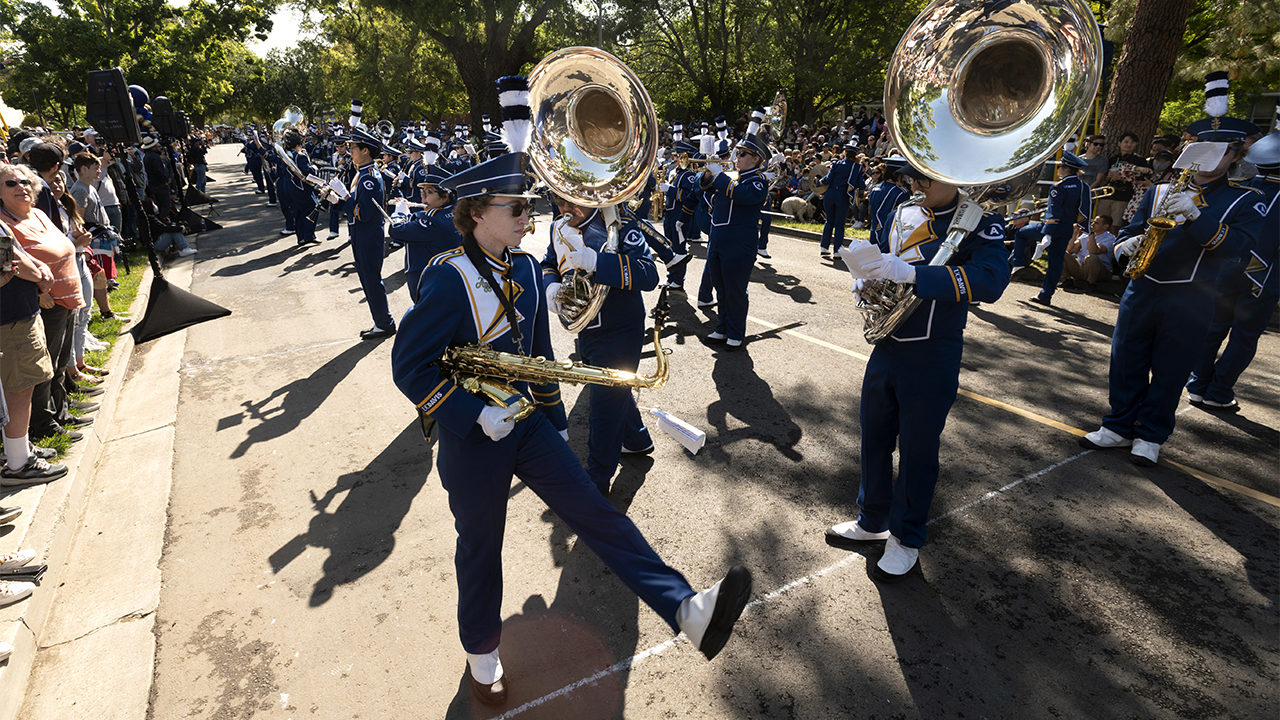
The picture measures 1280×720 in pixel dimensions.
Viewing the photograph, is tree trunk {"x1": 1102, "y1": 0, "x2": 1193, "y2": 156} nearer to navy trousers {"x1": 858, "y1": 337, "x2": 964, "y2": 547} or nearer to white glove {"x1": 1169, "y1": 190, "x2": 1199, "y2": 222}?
white glove {"x1": 1169, "y1": 190, "x2": 1199, "y2": 222}

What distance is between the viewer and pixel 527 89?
10.7 ft

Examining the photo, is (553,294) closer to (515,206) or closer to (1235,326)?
(515,206)

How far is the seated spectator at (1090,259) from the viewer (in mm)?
9555

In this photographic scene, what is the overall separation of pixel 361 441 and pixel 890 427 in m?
4.07

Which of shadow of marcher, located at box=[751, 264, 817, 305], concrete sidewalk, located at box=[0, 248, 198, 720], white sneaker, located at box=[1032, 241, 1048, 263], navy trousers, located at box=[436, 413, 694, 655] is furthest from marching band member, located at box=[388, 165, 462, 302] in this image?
white sneaker, located at box=[1032, 241, 1048, 263]

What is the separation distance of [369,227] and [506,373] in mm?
5996

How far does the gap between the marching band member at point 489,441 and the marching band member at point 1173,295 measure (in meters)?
4.31

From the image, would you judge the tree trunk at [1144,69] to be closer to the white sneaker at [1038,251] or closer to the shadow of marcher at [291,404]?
the white sneaker at [1038,251]

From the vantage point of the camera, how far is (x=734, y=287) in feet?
23.9

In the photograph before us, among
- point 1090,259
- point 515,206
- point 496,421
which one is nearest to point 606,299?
point 515,206

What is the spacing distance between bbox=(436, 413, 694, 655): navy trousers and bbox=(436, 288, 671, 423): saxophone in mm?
173

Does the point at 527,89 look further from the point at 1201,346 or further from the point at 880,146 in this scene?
the point at 880,146

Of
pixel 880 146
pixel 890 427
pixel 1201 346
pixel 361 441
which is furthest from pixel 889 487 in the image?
pixel 880 146

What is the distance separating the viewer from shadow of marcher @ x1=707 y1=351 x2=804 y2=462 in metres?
5.20
